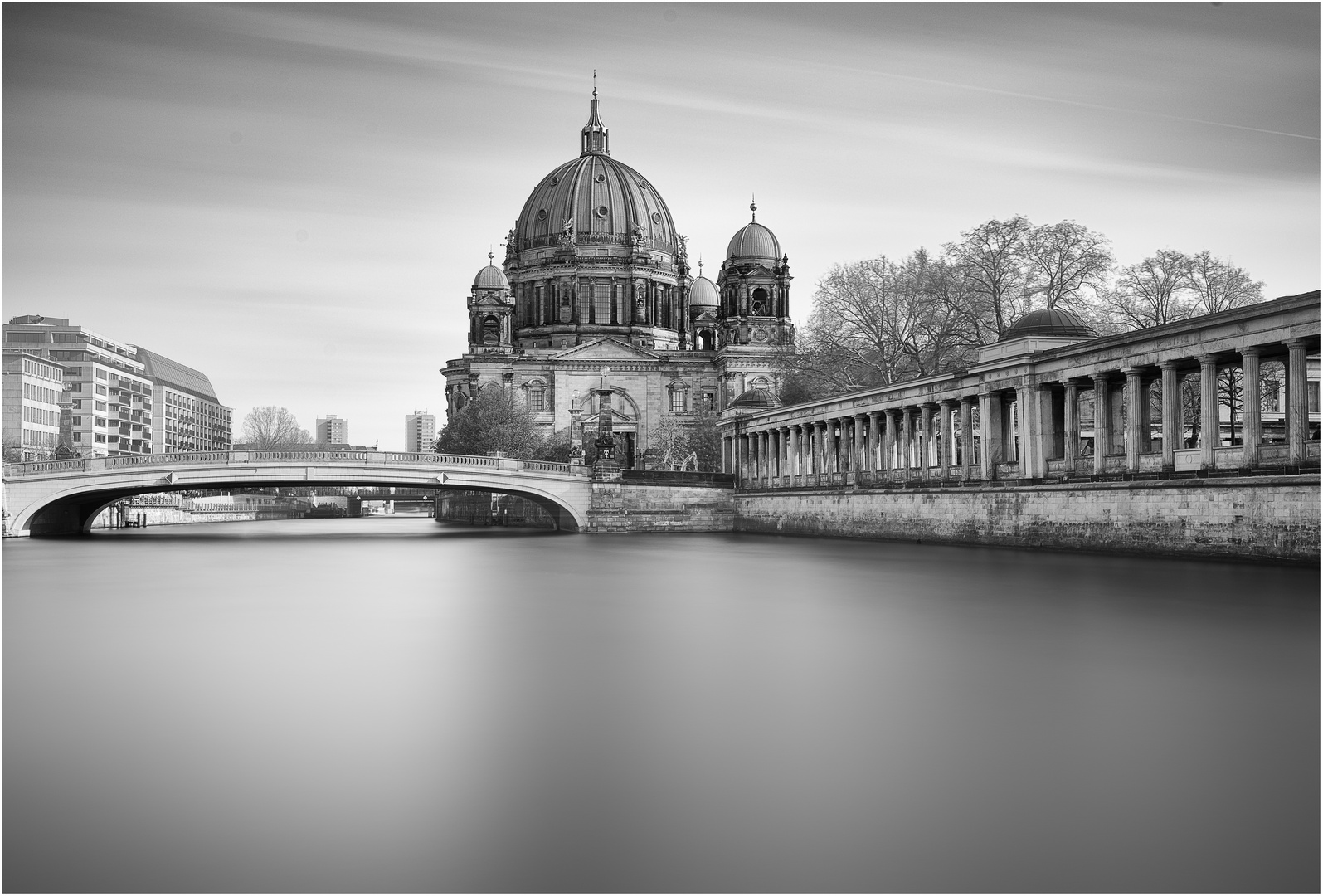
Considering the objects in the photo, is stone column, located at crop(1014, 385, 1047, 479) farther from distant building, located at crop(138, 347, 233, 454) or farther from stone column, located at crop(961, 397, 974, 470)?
distant building, located at crop(138, 347, 233, 454)

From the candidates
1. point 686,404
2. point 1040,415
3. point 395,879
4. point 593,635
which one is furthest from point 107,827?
point 686,404

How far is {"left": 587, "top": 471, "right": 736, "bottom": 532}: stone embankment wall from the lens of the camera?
4888 centimetres

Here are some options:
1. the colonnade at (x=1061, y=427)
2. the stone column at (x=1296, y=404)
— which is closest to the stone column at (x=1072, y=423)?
the colonnade at (x=1061, y=427)

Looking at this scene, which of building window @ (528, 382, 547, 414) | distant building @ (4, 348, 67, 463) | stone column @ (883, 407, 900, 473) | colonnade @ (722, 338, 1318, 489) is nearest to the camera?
colonnade @ (722, 338, 1318, 489)

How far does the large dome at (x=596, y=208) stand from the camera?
91688mm

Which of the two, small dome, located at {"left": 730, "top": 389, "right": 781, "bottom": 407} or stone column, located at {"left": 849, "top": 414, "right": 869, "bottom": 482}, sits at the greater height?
small dome, located at {"left": 730, "top": 389, "right": 781, "bottom": 407}

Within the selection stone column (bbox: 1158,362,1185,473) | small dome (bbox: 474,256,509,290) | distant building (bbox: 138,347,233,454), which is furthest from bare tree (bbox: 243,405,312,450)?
stone column (bbox: 1158,362,1185,473)

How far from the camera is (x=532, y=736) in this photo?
923 centimetres


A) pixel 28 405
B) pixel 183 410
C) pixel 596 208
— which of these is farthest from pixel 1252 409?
pixel 183 410

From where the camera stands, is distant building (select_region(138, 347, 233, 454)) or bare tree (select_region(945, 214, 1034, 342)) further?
distant building (select_region(138, 347, 233, 454))

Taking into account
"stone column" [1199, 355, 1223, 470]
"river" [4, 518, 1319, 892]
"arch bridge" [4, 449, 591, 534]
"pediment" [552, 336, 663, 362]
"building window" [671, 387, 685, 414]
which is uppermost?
"pediment" [552, 336, 663, 362]

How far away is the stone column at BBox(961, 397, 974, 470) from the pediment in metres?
50.4

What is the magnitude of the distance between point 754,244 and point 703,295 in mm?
10631

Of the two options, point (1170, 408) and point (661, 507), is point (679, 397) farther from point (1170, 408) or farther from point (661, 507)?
point (1170, 408)
